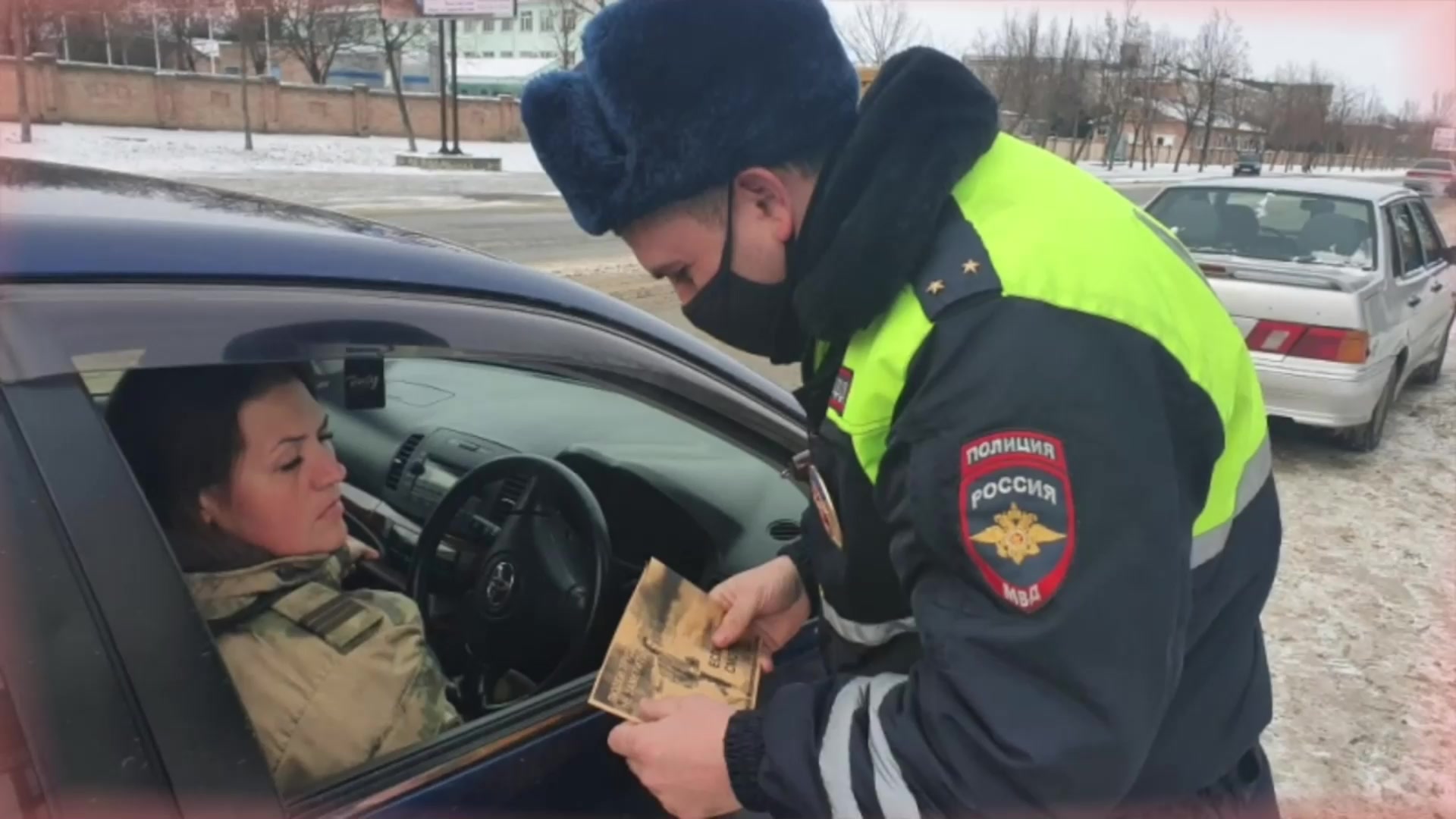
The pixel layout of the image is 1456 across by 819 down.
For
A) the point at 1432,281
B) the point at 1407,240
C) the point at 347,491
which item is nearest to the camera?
the point at 347,491

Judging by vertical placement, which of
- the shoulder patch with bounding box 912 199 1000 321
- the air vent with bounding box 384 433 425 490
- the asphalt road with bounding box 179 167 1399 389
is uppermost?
the shoulder patch with bounding box 912 199 1000 321

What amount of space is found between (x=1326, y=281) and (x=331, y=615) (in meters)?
Result: 5.68

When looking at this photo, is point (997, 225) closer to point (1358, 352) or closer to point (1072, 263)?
point (1072, 263)

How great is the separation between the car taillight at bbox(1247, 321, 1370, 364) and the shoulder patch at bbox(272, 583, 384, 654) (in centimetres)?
529

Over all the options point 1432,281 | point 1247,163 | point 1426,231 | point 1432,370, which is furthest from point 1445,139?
point 1247,163

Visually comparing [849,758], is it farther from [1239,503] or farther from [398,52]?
[398,52]

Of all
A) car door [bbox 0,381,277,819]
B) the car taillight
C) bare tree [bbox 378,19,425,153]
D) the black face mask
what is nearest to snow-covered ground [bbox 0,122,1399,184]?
bare tree [bbox 378,19,425,153]

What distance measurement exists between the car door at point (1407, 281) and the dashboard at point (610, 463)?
547 cm

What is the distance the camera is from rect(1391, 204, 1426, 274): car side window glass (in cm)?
675

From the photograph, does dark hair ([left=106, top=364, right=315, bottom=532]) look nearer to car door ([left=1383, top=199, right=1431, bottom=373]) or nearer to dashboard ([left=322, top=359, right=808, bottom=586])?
dashboard ([left=322, top=359, right=808, bottom=586])

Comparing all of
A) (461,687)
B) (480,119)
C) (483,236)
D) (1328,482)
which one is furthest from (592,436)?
(480,119)

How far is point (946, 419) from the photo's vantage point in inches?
39.9

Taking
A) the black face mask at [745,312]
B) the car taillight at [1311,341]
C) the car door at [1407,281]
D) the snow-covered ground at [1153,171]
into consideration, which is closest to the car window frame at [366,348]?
the black face mask at [745,312]

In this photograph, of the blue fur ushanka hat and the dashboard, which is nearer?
the blue fur ushanka hat
